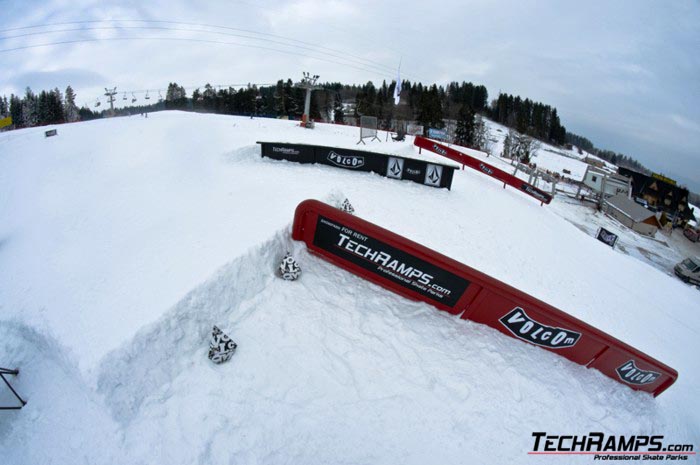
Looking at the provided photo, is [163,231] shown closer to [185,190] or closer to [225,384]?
[185,190]

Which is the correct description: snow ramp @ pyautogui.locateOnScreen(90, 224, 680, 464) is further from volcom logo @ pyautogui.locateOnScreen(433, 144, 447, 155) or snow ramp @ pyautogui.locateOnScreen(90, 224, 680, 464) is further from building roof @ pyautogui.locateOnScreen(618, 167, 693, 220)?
building roof @ pyautogui.locateOnScreen(618, 167, 693, 220)

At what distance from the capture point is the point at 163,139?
1844 cm

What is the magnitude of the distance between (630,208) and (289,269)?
134ft

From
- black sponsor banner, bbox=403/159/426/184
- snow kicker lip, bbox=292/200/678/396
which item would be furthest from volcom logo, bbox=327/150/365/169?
snow kicker lip, bbox=292/200/678/396

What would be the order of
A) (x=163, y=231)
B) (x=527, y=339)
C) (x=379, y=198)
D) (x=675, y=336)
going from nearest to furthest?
1. (x=527, y=339)
2. (x=163, y=231)
3. (x=675, y=336)
4. (x=379, y=198)

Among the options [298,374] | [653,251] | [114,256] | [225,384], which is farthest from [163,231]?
[653,251]

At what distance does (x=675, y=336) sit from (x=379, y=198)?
11716 mm

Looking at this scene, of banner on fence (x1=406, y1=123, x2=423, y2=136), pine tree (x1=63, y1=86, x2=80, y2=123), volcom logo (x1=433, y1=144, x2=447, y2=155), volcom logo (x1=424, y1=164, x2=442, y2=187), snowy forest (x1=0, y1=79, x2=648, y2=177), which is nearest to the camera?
volcom logo (x1=424, y1=164, x2=442, y2=187)

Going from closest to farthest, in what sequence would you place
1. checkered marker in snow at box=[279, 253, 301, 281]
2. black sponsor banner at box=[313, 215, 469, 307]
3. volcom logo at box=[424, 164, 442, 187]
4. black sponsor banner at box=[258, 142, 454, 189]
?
1. black sponsor banner at box=[313, 215, 469, 307]
2. checkered marker in snow at box=[279, 253, 301, 281]
3. black sponsor banner at box=[258, 142, 454, 189]
4. volcom logo at box=[424, 164, 442, 187]

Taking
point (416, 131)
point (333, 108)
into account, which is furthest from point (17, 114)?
point (416, 131)

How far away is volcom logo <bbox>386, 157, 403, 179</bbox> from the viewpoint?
14.8 m

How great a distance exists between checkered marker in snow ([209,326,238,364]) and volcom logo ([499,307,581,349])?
5711 millimetres

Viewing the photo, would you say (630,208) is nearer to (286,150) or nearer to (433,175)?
(433,175)

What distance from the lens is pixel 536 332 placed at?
6.57 metres
